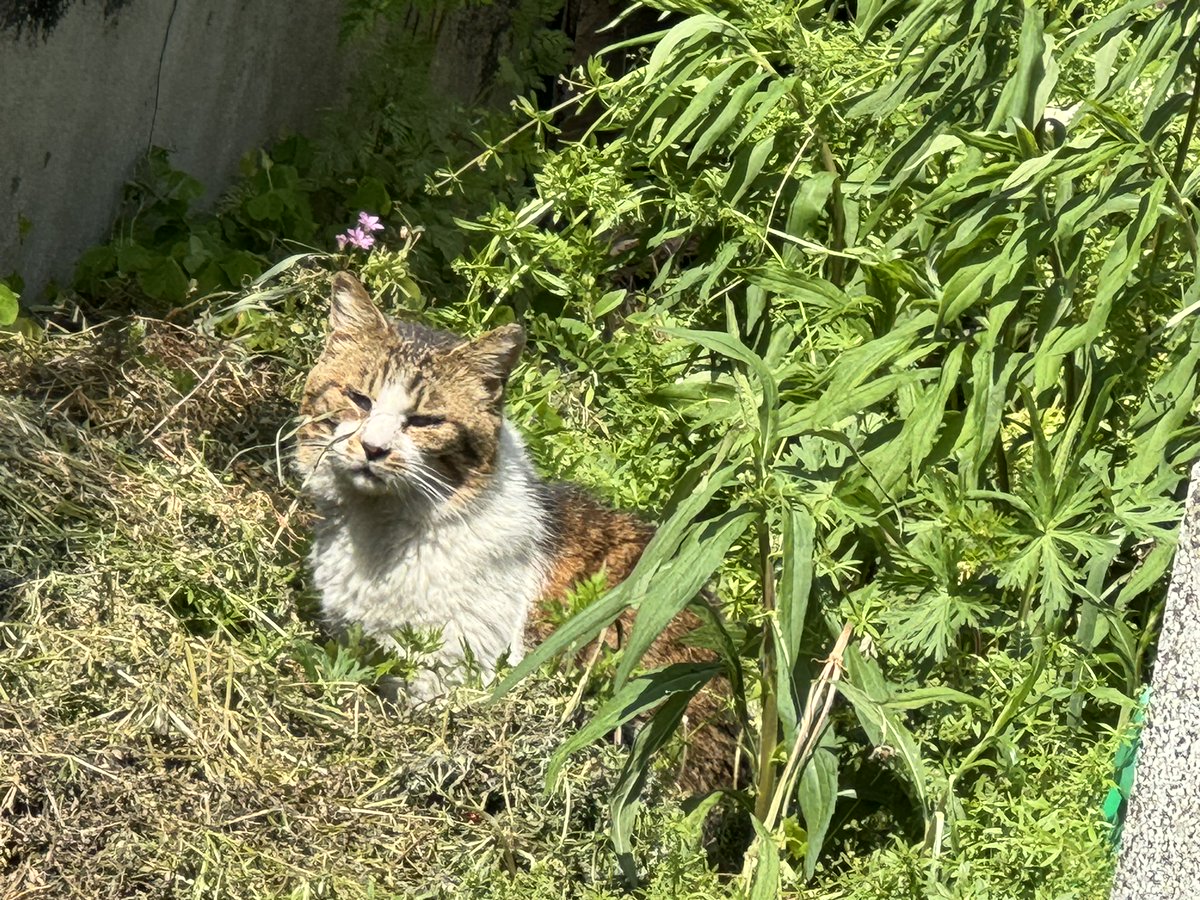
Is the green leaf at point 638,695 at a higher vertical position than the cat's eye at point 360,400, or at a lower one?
higher

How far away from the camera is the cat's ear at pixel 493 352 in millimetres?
4207

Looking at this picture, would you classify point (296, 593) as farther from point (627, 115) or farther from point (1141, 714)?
point (1141, 714)

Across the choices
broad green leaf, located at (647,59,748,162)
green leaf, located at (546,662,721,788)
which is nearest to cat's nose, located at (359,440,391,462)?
broad green leaf, located at (647,59,748,162)

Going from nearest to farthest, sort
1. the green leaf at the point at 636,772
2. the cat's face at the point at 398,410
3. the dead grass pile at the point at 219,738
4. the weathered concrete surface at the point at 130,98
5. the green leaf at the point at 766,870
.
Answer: the green leaf at the point at 766,870, the green leaf at the point at 636,772, the dead grass pile at the point at 219,738, the cat's face at the point at 398,410, the weathered concrete surface at the point at 130,98

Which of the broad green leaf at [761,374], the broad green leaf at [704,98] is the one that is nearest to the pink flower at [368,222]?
the broad green leaf at [704,98]

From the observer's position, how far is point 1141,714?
112 inches

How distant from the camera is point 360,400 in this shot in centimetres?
424

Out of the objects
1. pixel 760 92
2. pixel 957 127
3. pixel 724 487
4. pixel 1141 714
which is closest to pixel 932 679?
pixel 1141 714

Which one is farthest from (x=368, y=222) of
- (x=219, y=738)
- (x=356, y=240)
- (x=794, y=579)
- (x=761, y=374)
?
(x=794, y=579)

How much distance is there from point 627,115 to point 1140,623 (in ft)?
5.57

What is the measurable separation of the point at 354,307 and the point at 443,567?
2.52 ft

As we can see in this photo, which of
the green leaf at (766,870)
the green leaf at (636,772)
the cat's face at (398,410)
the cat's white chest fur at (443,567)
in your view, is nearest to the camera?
the green leaf at (766,870)

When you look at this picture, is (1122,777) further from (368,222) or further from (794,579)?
(368,222)

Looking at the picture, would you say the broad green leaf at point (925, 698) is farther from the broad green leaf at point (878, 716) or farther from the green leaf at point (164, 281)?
the green leaf at point (164, 281)
